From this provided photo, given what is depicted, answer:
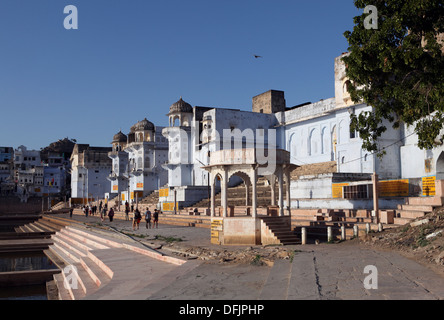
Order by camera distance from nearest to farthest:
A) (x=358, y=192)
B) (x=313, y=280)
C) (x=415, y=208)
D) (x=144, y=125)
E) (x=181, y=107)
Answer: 1. (x=313, y=280)
2. (x=415, y=208)
3. (x=358, y=192)
4. (x=181, y=107)
5. (x=144, y=125)

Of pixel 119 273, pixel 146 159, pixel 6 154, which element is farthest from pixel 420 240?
pixel 6 154

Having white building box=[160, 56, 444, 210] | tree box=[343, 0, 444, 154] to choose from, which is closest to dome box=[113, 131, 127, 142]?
white building box=[160, 56, 444, 210]

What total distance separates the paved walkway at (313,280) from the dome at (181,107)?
34.3 metres

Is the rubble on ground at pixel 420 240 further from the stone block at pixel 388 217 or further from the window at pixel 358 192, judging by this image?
the window at pixel 358 192

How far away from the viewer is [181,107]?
4403cm

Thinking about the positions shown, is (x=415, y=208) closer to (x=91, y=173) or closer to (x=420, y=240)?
(x=420, y=240)

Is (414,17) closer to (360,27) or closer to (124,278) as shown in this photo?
(360,27)

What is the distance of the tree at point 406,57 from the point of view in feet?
38.3

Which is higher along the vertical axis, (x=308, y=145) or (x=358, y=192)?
(x=308, y=145)

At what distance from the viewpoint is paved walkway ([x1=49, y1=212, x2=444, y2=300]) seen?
6.83 m

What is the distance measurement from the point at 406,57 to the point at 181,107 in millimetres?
33926

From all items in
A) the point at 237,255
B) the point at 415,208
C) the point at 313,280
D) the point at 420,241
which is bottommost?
the point at 237,255

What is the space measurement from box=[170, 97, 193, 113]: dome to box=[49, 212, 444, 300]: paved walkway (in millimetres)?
34253

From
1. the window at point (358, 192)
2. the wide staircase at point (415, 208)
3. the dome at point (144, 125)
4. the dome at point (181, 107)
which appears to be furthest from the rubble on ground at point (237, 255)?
the dome at point (144, 125)
